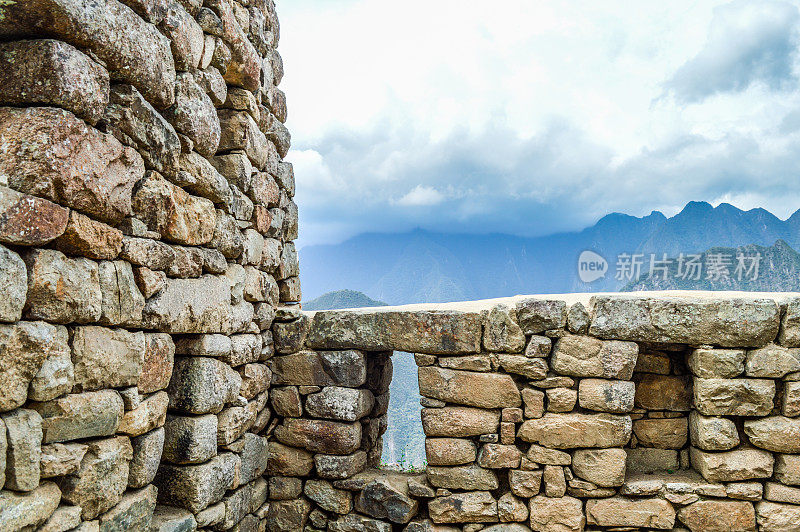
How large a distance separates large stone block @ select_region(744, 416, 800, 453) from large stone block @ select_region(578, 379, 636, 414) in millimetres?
994

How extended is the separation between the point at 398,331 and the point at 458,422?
96cm

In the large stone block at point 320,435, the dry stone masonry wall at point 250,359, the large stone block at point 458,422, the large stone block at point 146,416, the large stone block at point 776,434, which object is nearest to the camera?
the dry stone masonry wall at point 250,359

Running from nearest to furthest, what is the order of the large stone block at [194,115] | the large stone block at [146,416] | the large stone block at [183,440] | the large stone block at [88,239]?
1. the large stone block at [88,239]
2. the large stone block at [146,416]
3. the large stone block at [194,115]
4. the large stone block at [183,440]

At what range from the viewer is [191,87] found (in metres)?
3.64

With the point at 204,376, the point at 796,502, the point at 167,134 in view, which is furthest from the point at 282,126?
the point at 796,502

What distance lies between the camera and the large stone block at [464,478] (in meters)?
4.82

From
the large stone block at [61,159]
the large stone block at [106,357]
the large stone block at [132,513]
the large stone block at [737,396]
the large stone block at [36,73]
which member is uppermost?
the large stone block at [36,73]

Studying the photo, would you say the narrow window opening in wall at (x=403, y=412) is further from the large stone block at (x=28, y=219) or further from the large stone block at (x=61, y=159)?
the large stone block at (x=28, y=219)

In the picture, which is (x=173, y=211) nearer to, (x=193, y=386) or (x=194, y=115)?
(x=194, y=115)

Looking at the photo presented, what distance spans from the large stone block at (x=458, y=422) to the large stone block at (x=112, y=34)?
130 inches

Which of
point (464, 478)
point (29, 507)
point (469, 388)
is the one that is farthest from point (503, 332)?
point (29, 507)

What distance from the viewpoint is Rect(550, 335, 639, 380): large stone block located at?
4.64 meters

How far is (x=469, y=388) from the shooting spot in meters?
4.86

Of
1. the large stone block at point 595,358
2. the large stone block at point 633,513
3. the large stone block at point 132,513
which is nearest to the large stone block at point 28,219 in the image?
the large stone block at point 132,513
